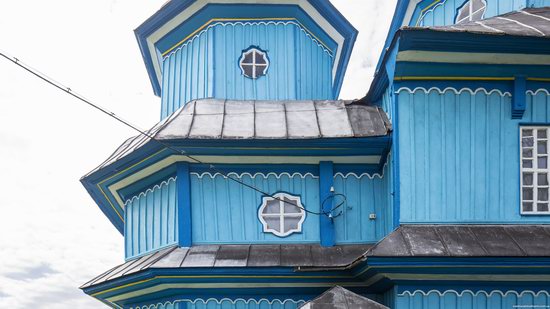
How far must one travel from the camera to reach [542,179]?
950 cm

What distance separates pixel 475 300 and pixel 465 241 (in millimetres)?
852

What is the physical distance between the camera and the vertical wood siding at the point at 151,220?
10977mm

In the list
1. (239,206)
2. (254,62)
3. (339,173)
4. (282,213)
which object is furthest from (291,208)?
(254,62)

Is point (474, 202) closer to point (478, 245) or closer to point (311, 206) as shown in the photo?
point (478, 245)

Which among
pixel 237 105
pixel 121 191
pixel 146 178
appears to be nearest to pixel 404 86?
pixel 237 105

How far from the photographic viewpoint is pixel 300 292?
10266 millimetres

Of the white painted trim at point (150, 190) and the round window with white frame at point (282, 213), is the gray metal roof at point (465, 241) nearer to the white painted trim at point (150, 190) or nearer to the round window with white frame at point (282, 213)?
the round window with white frame at point (282, 213)

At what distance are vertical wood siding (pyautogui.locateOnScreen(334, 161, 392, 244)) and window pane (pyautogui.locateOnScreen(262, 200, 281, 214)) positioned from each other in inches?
38.9

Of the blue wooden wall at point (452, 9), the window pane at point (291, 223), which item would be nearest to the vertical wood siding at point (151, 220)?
the window pane at point (291, 223)

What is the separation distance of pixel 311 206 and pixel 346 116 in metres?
1.71

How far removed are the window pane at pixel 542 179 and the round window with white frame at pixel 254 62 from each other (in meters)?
5.57

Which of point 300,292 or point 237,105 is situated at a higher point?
point 237,105

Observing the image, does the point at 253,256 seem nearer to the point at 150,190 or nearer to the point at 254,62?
the point at 150,190

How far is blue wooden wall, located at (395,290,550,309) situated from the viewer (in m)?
8.98
